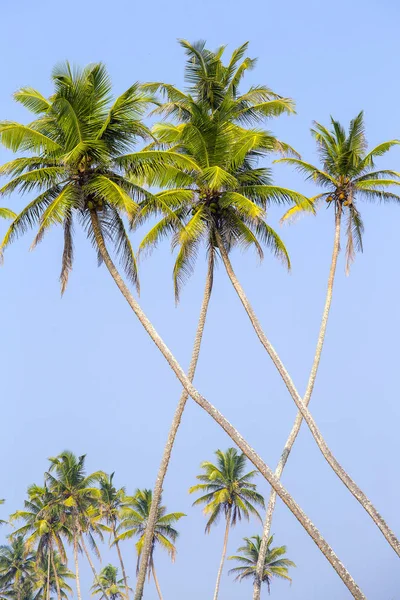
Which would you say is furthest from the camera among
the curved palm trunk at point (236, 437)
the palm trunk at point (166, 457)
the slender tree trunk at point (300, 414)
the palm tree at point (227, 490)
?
the palm tree at point (227, 490)

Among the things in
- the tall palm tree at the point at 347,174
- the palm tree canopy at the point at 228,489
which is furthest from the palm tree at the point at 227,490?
the tall palm tree at the point at 347,174

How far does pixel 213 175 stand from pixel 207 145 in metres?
1.99

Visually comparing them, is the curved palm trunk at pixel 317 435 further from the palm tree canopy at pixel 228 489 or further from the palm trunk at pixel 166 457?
the palm tree canopy at pixel 228 489

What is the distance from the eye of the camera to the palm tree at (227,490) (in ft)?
187

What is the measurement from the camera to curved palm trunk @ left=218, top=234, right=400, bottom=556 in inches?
936

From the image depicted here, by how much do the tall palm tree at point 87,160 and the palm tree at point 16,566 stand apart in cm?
4509

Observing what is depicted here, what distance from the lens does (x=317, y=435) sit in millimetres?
25734

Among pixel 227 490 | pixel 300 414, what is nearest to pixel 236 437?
pixel 300 414

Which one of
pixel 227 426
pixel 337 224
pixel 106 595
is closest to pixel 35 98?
pixel 227 426

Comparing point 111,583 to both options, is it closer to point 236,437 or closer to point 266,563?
point 266,563

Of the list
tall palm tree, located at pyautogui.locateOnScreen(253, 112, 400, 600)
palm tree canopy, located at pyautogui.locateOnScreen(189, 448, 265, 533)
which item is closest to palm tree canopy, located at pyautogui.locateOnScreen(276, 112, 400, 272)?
tall palm tree, located at pyautogui.locateOnScreen(253, 112, 400, 600)

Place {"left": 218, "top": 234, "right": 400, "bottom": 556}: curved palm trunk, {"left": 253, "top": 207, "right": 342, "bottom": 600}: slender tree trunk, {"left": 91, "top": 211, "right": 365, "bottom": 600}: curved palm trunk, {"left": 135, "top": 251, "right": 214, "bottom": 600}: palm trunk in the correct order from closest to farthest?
1. {"left": 91, "top": 211, "right": 365, "bottom": 600}: curved palm trunk
2. {"left": 218, "top": 234, "right": 400, "bottom": 556}: curved palm trunk
3. {"left": 135, "top": 251, "right": 214, "bottom": 600}: palm trunk
4. {"left": 253, "top": 207, "right": 342, "bottom": 600}: slender tree trunk

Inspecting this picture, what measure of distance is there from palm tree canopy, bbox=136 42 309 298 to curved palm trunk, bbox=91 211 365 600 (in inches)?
68.8

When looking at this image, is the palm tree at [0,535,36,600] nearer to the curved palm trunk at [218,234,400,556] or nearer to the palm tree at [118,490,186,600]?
the palm tree at [118,490,186,600]
